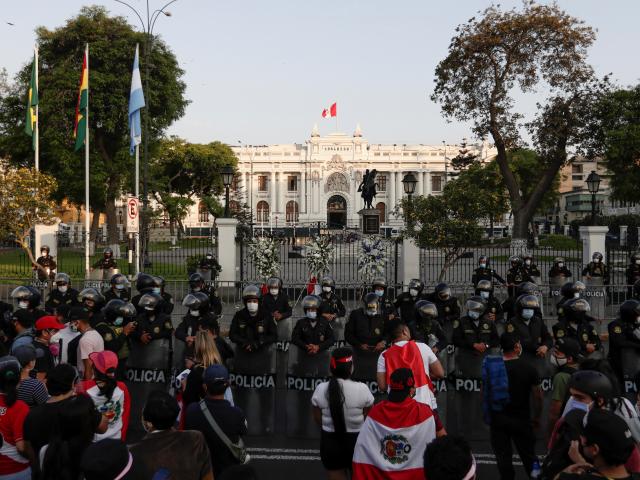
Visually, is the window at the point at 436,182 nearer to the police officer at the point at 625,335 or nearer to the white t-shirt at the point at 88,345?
the police officer at the point at 625,335

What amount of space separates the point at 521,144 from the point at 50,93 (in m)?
23.1

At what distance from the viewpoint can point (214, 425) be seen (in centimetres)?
449

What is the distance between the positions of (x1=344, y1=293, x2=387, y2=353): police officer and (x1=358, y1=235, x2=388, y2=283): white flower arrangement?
1008 cm

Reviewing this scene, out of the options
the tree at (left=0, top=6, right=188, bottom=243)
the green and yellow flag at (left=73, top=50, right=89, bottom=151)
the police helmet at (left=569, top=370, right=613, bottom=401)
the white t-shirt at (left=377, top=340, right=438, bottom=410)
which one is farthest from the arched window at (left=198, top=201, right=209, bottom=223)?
the police helmet at (left=569, top=370, right=613, bottom=401)

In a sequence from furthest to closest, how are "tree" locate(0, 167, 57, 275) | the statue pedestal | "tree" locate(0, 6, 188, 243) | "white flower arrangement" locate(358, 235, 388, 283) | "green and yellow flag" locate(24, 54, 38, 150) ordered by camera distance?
1. "tree" locate(0, 6, 188, 243)
2. the statue pedestal
3. "green and yellow flag" locate(24, 54, 38, 150)
4. "tree" locate(0, 167, 57, 275)
5. "white flower arrangement" locate(358, 235, 388, 283)

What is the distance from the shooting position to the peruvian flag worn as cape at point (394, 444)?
4371mm

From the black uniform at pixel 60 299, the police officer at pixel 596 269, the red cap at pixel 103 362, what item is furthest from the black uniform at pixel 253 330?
the police officer at pixel 596 269

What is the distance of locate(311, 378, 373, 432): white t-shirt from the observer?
5.20 m

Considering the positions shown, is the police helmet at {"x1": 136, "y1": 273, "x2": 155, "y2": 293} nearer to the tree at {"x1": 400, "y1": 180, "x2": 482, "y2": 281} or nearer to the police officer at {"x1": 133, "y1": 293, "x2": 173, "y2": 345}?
the police officer at {"x1": 133, "y1": 293, "x2": 173, "y2": 345}

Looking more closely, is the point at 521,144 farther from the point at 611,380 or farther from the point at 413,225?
the point at 611,380

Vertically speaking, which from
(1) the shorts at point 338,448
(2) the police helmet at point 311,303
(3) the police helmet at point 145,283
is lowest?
(1) the shorts at point 338,448

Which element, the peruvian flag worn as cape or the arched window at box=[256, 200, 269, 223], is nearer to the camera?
the peruvian flag worn as cape

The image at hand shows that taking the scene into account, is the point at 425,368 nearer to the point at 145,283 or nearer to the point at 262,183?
the point at 145,283

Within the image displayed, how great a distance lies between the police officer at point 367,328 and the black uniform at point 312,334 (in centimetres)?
29
